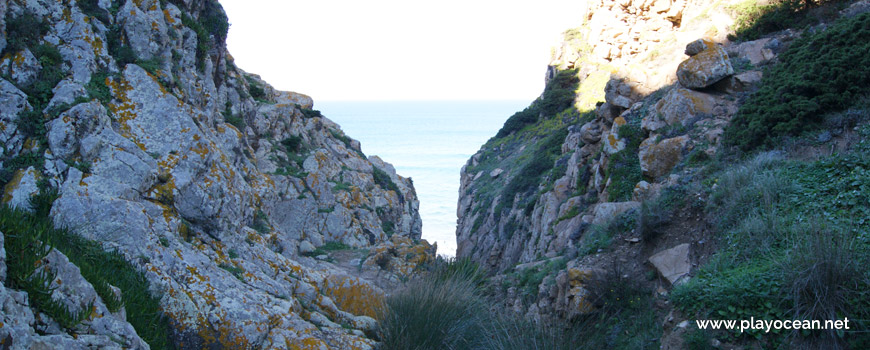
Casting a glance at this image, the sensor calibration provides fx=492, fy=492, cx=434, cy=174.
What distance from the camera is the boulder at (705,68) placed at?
1057 cm

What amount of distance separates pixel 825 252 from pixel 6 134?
7866 millimetres

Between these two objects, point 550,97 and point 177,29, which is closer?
point 177,29

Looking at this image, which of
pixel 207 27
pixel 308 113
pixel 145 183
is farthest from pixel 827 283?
pixel 308 113

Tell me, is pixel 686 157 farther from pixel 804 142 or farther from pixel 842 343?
pixel 842 343

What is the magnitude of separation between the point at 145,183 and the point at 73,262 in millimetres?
2022

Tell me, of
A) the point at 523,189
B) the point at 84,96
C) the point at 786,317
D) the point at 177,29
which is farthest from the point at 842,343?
the point at 523,189

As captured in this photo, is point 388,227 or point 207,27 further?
point 388,227

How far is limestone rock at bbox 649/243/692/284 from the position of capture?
6.21 metres

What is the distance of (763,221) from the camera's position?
19.3 ft

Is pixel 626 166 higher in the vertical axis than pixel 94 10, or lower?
lower

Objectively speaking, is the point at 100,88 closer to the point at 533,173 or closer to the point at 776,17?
the point at 776,17

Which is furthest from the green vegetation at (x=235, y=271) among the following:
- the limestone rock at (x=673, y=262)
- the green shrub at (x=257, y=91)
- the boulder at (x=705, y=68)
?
the green shrub at (x=257, y=91)

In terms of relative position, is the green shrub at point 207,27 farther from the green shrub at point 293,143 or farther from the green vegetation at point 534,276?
the green vegetation at point 534,276

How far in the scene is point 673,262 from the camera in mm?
6461
